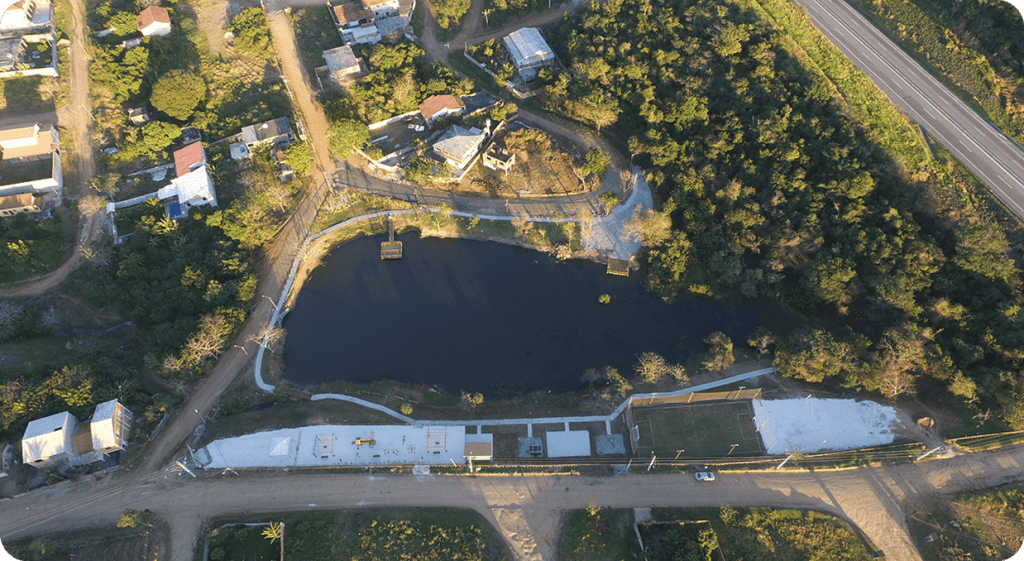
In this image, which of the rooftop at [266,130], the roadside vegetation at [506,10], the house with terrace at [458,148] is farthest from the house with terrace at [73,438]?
the roadside vegetation at [506,10]

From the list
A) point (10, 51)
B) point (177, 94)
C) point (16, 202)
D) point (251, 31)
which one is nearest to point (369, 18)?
point (251, 31)

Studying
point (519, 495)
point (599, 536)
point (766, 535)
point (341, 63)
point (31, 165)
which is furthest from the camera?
point (341, 63)

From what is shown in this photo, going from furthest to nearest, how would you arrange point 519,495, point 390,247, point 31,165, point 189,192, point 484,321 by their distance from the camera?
1. point 31,165
2. point 390,247
3. point 189,192
4. point 484,321
5. point 519,495

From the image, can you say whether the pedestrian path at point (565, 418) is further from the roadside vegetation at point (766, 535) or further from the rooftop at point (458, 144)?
the rooftop at point (458, 144)

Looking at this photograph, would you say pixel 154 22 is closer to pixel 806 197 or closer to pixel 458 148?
pixel 458 148

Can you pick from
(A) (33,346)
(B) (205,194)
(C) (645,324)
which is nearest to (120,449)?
(A) (33,346)

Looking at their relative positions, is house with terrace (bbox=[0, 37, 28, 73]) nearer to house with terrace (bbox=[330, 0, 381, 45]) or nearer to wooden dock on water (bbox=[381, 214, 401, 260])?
house with terrace (bbox=[330, 0, 381, 45])
